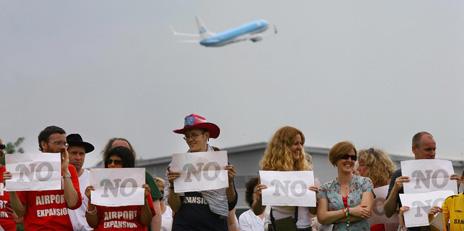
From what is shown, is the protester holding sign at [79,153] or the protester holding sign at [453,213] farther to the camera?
the protester holding sign at [79,153]

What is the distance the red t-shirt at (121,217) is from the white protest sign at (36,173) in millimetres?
522

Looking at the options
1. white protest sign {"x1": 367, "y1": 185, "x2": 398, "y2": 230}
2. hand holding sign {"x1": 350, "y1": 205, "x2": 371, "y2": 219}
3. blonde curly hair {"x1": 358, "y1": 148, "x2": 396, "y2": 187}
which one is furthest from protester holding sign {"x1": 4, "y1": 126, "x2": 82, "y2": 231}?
blonde curly hair {"x1": 358, "y1": 148, "x2": 396, "y2": 187}

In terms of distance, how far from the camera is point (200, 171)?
8.91m

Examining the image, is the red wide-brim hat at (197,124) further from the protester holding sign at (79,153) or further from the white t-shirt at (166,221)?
the white t-shirt at (166,221)

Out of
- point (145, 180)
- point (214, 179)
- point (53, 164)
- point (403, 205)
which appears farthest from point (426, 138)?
point (53, 164)

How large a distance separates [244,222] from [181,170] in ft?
10.5

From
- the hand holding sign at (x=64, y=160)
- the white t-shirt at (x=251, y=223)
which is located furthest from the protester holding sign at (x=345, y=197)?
the white t-shirt at (x=251, y=223)

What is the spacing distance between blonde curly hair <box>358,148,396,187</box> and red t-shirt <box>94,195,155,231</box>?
2725 millimetres

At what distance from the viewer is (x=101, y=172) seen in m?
8.70

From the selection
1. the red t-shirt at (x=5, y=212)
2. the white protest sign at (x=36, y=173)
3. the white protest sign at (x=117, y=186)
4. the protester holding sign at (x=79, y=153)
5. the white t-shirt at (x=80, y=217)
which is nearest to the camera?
the white protest sign at (x=117, y=186)

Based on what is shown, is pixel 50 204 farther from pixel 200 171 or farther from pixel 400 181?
pixel 400 181

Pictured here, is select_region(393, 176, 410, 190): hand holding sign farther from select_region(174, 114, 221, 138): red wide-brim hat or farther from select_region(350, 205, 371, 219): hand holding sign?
select_region(174, 114, 221, 138): red wide-brim hat

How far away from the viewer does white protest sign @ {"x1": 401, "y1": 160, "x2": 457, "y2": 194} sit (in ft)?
29.7

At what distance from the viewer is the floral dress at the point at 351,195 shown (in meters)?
8.91
